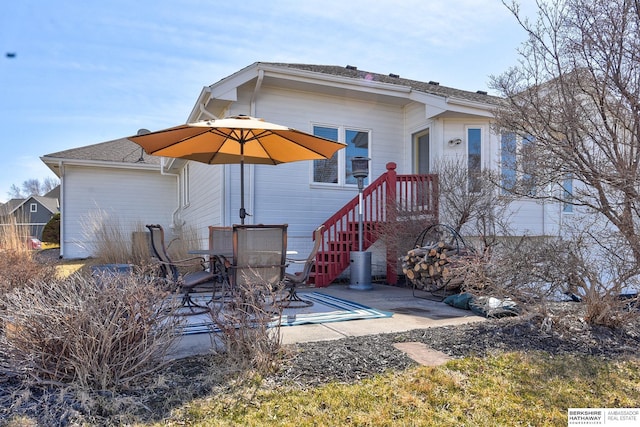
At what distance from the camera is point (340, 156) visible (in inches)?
347

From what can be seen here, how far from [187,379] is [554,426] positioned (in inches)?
88.2

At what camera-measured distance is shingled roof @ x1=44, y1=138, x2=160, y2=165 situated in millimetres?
14312

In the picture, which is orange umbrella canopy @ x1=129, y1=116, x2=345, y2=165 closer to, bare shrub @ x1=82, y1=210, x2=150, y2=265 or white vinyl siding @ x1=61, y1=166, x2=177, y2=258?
bare shrub @ x1=82, y1=210, x2=150, y2=265

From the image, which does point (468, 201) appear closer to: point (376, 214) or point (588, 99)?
point (376, 214)

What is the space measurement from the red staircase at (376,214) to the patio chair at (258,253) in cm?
317

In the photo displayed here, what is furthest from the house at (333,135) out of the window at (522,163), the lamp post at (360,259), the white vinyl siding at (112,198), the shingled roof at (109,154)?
the shingled roof at (109,154)

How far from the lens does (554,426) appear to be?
7.43ft

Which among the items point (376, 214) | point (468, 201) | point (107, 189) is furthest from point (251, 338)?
point (107, 189)

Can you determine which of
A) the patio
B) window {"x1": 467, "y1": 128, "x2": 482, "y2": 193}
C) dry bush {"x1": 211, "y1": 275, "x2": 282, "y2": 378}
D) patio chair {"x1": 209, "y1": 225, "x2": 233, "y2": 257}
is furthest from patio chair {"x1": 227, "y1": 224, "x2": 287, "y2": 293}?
window {"x1": 467, "y1": 128, "x2": 482, "y2": 193}

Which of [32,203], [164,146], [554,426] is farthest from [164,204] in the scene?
[32,203]

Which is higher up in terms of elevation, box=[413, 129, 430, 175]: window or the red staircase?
box=[413, 129, 430, 175]: window

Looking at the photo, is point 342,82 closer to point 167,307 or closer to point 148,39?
point 148,39

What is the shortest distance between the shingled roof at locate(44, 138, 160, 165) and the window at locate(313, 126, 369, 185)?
26.4 ft

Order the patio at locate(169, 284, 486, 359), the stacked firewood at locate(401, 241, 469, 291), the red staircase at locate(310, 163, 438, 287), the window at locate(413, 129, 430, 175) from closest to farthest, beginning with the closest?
the patio at locate(169, 284, 486, 359)
the stacked firewood at locate(401, 241, 469, 291)
the red staircase at locate(310, 163, 438, 287)
the window at locate(413, 129, 430, 175)
